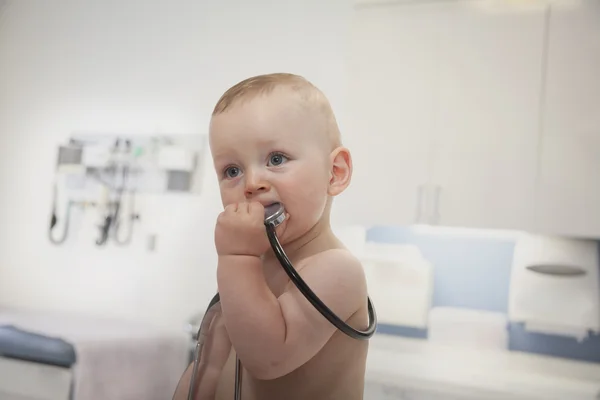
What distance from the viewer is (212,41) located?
217 centimetres

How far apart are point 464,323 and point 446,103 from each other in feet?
2.13

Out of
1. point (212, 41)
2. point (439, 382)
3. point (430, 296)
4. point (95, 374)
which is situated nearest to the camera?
point (439, 382)

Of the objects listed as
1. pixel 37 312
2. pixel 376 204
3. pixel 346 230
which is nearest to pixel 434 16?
pixel 376 204

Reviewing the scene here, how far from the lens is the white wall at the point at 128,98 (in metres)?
2.09

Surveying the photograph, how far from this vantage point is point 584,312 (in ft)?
5.85

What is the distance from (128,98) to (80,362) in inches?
40.0

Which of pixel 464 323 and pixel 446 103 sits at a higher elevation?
pixel 446 103

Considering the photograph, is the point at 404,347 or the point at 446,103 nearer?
the point at 446,103

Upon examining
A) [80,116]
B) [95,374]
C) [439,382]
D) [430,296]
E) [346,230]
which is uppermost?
[80,116]

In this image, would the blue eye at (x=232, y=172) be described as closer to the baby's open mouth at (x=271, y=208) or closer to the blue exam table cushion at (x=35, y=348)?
the baby's open mouth at (x=271, y=208)

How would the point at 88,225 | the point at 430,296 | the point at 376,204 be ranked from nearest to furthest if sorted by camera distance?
the point at 376,204 < the point at 430,296 < the point at 88,225

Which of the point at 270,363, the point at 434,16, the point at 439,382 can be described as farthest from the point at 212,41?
the point at 270,363

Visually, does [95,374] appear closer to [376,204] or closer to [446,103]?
[376,204]

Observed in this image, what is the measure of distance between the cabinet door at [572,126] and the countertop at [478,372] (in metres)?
0.38
